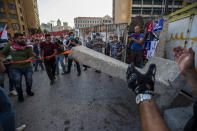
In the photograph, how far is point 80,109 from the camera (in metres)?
2.59

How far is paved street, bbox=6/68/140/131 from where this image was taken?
6.88 feet

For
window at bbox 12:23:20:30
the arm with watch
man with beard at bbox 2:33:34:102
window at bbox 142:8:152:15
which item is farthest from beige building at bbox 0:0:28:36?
window at bbox 142:8:152:15

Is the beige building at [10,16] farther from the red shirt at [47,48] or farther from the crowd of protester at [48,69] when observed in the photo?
the red shirt at [47,48]

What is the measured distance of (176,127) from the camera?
5.95 feet

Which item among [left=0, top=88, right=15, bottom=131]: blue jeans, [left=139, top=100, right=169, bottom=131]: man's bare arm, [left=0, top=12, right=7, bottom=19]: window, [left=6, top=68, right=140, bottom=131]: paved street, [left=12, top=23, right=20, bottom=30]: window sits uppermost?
[left=0, top=12, right=7, bottom=19]: window

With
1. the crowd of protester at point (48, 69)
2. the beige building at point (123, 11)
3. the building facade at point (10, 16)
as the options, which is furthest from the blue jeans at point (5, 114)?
the building facade at point (10, 16)

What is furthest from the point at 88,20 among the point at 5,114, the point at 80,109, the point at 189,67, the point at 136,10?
the point at 189,67

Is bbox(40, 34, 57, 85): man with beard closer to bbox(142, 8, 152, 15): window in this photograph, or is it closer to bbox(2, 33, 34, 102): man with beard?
bbox(2, 33, 34, 102): man with beard

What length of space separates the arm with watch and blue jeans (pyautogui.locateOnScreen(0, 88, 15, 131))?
2017 millimetres

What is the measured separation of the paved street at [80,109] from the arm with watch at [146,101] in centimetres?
102

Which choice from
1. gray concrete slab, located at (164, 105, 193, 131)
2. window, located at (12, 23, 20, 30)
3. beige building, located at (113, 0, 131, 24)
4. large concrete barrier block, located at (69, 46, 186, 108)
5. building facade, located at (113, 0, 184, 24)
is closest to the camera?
gray concrete slab, located at (164, 105, 193, 131)

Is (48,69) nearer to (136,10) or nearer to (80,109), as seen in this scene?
(80,109)

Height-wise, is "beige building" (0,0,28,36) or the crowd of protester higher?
"beige building" (0,0,28,36)

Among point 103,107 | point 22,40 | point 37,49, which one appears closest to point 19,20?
point 37,49
